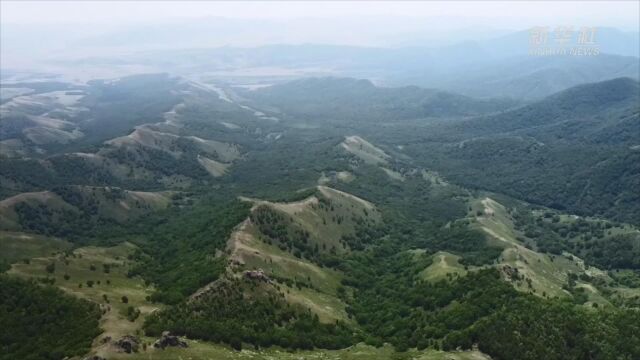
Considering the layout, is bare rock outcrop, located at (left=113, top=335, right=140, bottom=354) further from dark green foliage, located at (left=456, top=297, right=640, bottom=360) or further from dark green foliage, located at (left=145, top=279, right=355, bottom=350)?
dark green foliage, located at (left=456, top=297, right=640, bottom=360)

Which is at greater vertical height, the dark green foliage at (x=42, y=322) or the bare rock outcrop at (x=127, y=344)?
the bare rock outcrop at (x=127, y=344)

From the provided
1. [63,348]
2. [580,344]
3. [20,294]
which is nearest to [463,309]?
[580,344]

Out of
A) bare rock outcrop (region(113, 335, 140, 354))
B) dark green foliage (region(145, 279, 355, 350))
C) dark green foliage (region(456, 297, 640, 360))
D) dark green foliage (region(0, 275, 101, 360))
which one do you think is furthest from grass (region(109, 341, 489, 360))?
dark green foliage (region(0, 275, 101, 360))

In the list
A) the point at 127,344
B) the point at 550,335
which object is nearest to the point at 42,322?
the point at 127,344

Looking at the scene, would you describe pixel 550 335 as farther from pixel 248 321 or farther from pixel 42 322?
pixel 42 322

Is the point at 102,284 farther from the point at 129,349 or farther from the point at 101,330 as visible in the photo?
the point at 129,349

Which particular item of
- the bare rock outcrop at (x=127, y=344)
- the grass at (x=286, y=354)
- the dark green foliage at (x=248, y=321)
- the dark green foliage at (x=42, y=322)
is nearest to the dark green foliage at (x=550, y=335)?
the grass at (x=286, y=354)

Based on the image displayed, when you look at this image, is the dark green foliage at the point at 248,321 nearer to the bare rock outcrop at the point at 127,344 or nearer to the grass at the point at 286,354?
the grass at the point at 286,354

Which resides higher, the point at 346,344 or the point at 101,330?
the point at 101,330

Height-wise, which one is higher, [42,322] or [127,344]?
[127,344]
